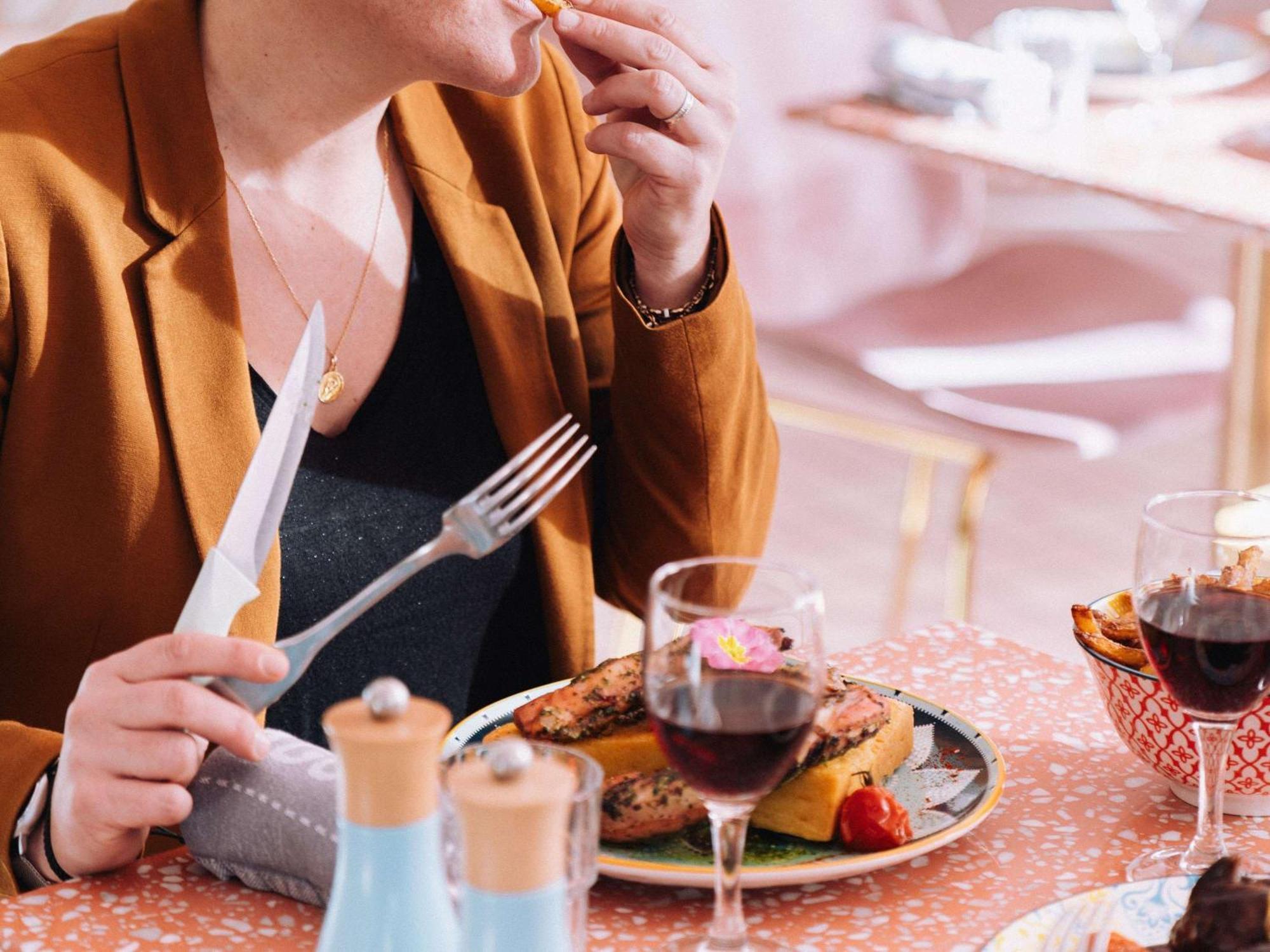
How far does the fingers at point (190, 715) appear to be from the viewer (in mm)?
855

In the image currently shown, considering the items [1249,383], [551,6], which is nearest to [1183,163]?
[1249,383]

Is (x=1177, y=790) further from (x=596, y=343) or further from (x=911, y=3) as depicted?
(x=911, y=3)

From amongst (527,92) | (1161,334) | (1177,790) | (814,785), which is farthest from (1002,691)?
(1161,334)

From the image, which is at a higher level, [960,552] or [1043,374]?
[1043,374]

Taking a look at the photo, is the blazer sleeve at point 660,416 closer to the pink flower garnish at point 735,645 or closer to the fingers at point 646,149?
the fingers at point 646,149

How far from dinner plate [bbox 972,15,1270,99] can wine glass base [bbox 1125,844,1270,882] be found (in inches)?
71.4

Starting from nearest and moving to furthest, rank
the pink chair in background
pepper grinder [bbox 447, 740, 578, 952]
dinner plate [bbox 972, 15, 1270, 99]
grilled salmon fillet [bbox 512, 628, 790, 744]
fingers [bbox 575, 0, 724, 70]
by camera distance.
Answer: pepper grinder [bbox 447, 740, 578, 952], grilled salmon fillet [bbox 512, 628, 790, 744], fingers [bbox 575, 0, 724, 70], the pink chair in background, dinner plate [bbox 972, 15, 1270, 99]

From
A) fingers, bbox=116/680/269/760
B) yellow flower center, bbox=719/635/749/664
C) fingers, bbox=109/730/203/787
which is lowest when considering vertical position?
fingers, bbox=109/730/203/787

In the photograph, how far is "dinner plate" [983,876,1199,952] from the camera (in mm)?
810

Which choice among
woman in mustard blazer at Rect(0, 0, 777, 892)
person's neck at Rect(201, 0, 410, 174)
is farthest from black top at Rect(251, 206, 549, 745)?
person's neck at Rect(201, 0, 410, 174)

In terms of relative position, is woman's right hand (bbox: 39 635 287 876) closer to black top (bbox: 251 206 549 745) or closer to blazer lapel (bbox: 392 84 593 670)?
black top (bbox: 251 206 549 745)

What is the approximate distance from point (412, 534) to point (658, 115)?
39cm

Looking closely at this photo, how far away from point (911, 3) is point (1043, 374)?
74 centimetres

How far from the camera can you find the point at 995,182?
16.4 feet
